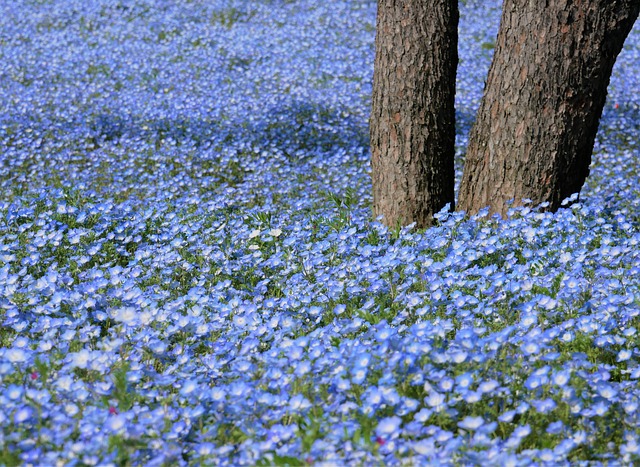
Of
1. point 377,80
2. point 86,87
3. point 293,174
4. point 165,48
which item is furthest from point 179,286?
point 165,48

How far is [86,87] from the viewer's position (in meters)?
9.69

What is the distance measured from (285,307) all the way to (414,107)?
1790 mm

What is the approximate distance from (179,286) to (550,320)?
2238 mm

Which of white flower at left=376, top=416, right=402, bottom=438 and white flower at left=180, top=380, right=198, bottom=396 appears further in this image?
white flower at left=180, top=380, right=198, bottom=396

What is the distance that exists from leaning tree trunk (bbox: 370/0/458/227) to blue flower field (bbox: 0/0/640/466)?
0.35 m

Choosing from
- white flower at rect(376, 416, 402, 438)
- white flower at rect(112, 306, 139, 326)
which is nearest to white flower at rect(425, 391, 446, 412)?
white flower at rect(376, 416, 402, 438)

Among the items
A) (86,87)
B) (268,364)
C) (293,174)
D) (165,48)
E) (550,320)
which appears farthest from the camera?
(165,48)

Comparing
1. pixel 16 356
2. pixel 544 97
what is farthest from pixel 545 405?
pixel 544 97

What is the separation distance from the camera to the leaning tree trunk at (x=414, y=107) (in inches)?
192

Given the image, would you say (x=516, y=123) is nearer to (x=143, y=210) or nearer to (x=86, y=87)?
(x=143, y=210)

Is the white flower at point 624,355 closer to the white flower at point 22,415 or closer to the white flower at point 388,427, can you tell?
the white flower at point 388,427

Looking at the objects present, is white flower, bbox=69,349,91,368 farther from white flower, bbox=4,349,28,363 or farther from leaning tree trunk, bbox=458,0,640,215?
leaning tree trunk, bbox=458,0,640,215

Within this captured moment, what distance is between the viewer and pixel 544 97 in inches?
176

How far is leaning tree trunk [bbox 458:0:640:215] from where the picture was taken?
14.2 feet
